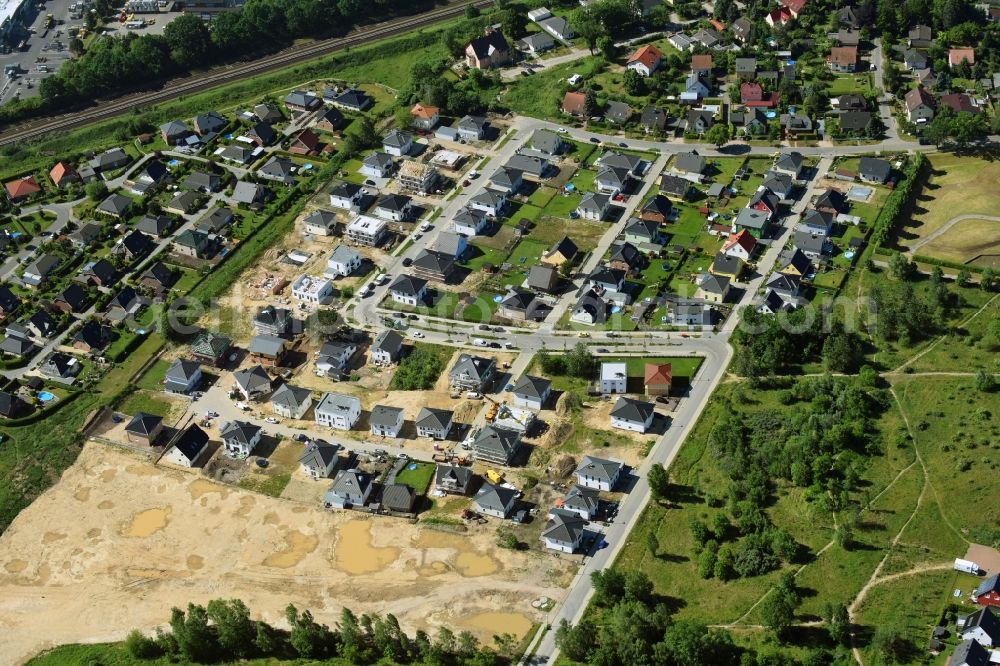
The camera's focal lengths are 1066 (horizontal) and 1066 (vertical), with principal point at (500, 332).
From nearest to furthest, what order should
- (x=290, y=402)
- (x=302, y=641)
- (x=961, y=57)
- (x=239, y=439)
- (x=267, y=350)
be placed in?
(x=302, y=641)
(x=239, y=439)
(x=290, y=402)
(x=267, y=350)
(x=961, y=57)

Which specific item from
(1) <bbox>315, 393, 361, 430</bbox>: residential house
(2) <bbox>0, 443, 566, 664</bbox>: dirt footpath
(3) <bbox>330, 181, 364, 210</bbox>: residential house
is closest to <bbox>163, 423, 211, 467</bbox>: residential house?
(2) <bbox>0, 443, 566, 664</bbox>: dirt footpath

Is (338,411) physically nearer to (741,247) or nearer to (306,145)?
(741,247)

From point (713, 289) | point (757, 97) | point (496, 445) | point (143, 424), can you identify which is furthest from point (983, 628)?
point (757, 97)

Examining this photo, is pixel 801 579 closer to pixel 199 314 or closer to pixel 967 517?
pixel 967 517

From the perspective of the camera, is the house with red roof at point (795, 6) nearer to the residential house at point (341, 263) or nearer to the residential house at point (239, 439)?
the residential house at point (341, 263)

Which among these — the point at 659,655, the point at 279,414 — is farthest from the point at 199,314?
the point at 659,655

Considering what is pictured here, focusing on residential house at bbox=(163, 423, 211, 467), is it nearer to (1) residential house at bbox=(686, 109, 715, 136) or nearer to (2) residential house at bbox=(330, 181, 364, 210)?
(2) residential house at bbox=(330, 181, 364, 210)

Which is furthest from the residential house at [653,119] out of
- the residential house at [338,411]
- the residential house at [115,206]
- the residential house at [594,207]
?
the residential house at [115,206]
